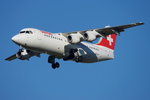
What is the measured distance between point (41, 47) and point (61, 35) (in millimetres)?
2832

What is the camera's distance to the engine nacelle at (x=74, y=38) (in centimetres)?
3272

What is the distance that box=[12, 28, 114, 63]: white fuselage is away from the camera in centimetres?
3131

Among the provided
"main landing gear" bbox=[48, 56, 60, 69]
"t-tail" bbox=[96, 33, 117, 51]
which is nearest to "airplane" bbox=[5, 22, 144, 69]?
"main landing gear" bbox=[48, 56, 60, 69]

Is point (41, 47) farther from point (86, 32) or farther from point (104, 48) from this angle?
point (104, 48)

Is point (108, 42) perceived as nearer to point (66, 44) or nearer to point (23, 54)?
point (66, 44)

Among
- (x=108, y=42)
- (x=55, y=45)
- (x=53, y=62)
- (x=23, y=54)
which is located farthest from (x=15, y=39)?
(x=108, y=42)

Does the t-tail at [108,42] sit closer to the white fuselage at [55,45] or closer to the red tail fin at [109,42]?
the red tail fin at [109,42]

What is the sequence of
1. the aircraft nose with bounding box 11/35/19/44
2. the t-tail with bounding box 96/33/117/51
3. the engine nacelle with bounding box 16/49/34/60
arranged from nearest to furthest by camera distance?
the aircraft nose with bounding box 11/35/19/44 < the engine nacelle with bounding box 16/49/34/60 < the t-tail with bounding box 96/33/117/51

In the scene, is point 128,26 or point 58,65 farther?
point 58,65

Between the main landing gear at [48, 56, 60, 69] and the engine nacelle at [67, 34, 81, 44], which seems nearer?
the engine nacelle at [67, 34, 81, 44]

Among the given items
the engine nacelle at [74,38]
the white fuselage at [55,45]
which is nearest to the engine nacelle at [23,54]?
the white fuselage at [55,45]

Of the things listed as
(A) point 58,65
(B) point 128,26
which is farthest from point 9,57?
(B) point 128,26

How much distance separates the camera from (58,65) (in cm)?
3616

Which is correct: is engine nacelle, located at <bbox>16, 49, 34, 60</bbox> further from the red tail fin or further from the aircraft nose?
the red tail fin
